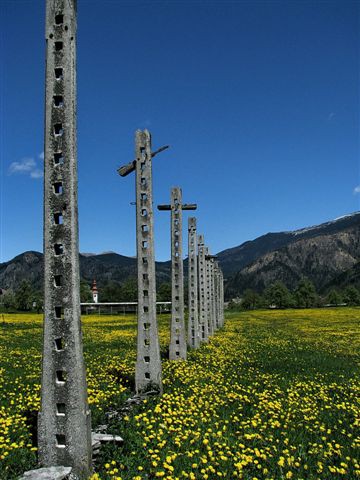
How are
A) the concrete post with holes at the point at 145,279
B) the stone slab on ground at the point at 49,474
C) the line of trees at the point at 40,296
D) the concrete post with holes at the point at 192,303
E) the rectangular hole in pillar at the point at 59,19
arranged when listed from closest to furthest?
the stone slab on ground at the point at 49,474 < the rectangular hole in pillar at the point at 59,19 < the concrete post with holes at the point at 145,279 < the concrete post with holes at the point at 192,303 < the line of trees at the point at 40,296

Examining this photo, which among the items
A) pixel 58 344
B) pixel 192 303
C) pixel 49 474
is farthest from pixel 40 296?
pixel 49 474

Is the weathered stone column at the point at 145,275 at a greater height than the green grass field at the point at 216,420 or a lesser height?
greater

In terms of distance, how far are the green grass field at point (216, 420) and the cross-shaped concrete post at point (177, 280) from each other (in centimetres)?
107

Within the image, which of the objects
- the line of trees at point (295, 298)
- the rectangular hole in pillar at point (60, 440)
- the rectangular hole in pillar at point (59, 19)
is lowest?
the line of trees at point (295, 298)

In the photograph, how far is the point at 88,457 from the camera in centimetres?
715

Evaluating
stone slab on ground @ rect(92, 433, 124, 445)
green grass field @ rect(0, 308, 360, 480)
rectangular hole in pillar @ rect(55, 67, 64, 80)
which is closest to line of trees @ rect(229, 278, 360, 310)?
green grass field @ rect(0, 308, 360, 480)

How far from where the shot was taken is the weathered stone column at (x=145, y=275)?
13.0 m

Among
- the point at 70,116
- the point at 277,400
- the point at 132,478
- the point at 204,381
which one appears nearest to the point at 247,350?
the point at 204,381

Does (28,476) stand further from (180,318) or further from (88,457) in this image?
(180,318)

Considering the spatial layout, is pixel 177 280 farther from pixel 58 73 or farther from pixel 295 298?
pixel 295 298

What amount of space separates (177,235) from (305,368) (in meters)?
8.51

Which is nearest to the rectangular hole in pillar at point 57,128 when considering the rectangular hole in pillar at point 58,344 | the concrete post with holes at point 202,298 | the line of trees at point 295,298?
the rectangular hole in pillar at point 58,344

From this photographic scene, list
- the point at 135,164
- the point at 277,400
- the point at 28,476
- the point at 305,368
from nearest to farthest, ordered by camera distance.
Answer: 1. the point at 28,476
2. the point at 277,400
3. the point at 135,164
4. the point at 305,368

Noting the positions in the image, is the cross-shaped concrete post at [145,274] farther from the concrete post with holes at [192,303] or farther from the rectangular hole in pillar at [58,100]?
the concrete post with holes at [192,303]
